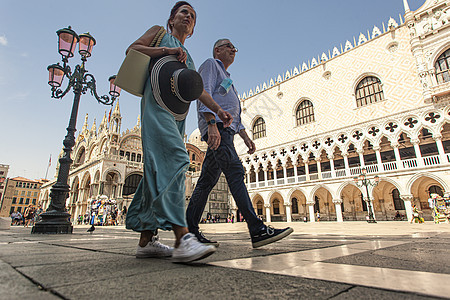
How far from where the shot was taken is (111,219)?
1455 centimetres

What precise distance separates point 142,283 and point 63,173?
5022mm

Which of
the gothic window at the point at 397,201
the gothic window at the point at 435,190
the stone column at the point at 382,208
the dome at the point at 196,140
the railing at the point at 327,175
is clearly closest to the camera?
the gothic window at the point at 435,190

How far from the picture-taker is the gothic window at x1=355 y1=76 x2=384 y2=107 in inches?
591

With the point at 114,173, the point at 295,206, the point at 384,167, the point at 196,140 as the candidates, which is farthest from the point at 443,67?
the point at 196,140

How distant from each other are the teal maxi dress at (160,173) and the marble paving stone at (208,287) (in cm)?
44

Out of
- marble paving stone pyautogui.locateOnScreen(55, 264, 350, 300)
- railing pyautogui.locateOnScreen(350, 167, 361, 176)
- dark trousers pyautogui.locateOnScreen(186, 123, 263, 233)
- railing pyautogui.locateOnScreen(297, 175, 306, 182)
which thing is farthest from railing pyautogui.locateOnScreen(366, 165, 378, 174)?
marble paving stone pyautogui.locateOnScreen(55, 264, 350, 300)

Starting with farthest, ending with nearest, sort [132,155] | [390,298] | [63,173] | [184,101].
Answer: [132,155], [63,173], [184,101], [390,298]

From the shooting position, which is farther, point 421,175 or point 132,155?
point 132,155

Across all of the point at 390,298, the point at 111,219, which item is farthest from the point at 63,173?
the point at 111,219

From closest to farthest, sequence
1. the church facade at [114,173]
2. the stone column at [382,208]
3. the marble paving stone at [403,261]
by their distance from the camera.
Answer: the marble paving stone at [403,261]
the stone column at [382,208]
the church facade at [114,173]

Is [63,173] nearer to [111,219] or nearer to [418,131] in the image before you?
[111,219]

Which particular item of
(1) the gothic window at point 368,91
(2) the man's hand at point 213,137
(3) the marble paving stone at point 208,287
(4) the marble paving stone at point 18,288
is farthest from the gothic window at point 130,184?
(3) the marble paving stone at point 208,287

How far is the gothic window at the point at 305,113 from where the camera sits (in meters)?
18.2

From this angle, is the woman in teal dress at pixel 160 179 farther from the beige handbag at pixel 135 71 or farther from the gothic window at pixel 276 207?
the gothic window at pixel 276 207
